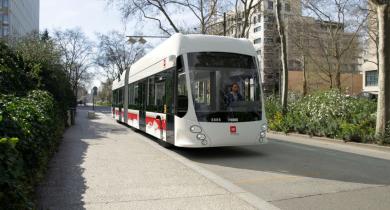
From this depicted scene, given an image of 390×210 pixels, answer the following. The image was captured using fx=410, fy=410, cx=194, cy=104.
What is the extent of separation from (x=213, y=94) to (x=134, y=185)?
4.04 meters

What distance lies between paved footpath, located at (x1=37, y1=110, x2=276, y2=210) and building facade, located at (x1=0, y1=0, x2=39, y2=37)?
5434 centimetres

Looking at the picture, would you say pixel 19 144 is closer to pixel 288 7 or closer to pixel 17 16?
pixel 288 7

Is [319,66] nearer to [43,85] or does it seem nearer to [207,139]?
[43,85]

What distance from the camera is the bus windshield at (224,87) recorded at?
10719mm

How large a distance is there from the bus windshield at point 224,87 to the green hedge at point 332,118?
5.83 m

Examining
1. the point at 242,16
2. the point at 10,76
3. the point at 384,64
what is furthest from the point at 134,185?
the point at 242,16

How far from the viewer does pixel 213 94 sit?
10.7m

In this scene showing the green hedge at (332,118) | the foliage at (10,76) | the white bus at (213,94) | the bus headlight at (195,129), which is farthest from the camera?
the green hedge at (332,118)

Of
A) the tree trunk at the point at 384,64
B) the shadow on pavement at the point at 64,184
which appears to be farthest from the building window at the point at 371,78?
the shadow on pavement at the point at 64,184

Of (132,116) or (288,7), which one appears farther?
(288,7)

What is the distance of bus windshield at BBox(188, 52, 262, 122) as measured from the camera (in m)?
10.7

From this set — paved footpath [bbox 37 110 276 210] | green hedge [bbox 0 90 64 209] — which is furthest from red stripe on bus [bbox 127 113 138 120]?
green hedge [bbox 0 90 64 209]

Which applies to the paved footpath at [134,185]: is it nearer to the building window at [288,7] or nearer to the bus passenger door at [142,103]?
the bus passenger door at [142,103]

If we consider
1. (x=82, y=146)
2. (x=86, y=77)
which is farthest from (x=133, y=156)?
(x=86, y=77)
